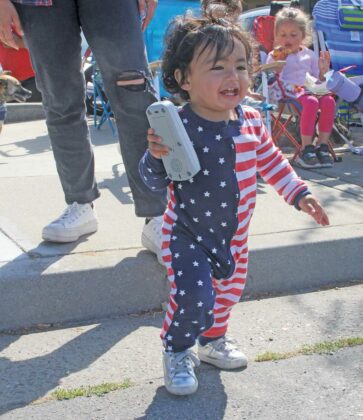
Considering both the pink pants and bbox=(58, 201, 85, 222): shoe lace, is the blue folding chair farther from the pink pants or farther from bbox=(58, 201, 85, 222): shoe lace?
bbox=(58, 201, 85, 222): shoe lace

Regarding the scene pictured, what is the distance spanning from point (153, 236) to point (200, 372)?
82 centimetres

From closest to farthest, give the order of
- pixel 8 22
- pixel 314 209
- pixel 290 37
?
pixel 314 209, pixel 8 22, pixel 290 37

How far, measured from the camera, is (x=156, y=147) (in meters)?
2.57

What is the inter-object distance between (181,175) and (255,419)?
0.85m

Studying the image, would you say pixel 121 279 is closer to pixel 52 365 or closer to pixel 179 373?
pixel 52 365

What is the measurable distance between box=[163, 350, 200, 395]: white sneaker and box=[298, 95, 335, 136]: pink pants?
12.2 feet

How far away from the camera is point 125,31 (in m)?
3.25

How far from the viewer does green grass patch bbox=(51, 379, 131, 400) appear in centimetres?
257

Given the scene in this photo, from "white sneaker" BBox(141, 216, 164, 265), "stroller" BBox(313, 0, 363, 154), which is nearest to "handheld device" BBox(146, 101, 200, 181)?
"white sneaker" BBox(141, 216, 164, 265)

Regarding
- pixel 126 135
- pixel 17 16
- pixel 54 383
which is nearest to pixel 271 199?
pixel 126 135

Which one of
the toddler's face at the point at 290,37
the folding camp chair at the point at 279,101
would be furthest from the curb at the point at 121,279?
the toddler's face at the point at 290,37

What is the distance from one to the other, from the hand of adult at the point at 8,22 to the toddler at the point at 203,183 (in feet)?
2.86

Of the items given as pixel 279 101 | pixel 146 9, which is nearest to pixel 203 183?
pixel 146 9

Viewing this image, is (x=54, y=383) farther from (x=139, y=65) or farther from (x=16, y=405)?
(x=139, y=65)
